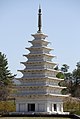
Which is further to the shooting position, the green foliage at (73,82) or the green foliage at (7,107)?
the green foliage at (73,82)

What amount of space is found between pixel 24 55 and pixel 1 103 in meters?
11.4

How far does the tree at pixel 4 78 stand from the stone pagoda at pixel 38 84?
2113 centimetres

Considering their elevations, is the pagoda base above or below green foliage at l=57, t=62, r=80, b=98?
below

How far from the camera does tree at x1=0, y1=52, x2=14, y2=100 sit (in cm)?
8662

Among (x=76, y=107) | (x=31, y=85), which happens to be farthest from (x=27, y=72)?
(x=76, y=107)

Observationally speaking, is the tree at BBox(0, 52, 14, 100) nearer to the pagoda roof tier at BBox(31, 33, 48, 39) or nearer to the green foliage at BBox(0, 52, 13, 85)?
the green foliage at BBox(0, 52, 13, 85)

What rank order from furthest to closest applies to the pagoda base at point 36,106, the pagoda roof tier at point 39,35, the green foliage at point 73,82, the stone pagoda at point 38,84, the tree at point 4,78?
the green foliage at point 73,82
the tree at point 4,78
the pagoda roof tier at point 39,35
the stone pagoda at point 38,84
the pagoda base at point 36,106

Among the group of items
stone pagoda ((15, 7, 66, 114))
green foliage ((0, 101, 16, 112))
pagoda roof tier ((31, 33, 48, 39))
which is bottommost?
green foliage ((0, 101, 16, 112))

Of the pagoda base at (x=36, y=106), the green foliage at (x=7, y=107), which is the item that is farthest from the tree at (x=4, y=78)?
the pagoda base at (x=36, y=106)

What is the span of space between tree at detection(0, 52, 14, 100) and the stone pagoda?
69.3ft

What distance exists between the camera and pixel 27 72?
65.9 m

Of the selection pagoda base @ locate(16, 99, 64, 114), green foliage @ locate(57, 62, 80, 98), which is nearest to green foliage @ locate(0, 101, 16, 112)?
pagoda base @ locate(16, 99, 64, 114)

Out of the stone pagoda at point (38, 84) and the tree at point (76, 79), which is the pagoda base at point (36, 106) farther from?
the tree at point (76, 79)

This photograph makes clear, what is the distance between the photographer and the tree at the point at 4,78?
86.6 m
